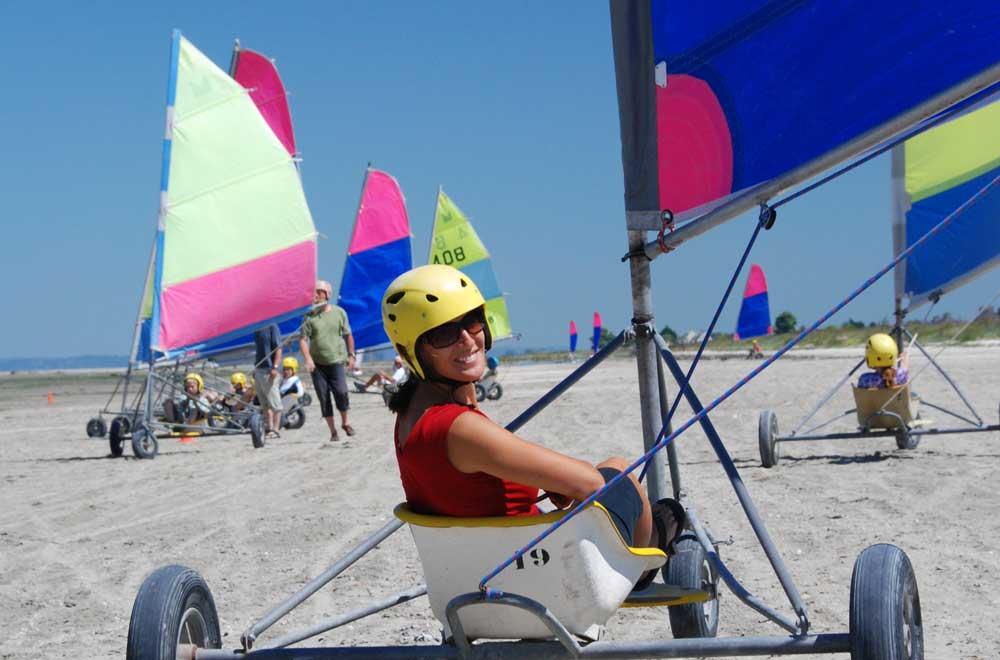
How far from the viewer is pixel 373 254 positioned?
2395 cm

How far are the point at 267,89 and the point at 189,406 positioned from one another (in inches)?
231

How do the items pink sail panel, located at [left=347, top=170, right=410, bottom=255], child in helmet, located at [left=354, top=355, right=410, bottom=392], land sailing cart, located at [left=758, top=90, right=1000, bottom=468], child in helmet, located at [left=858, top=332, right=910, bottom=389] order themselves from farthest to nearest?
1. pink sail panel, located at [left=347, top=170, right=410, bottom=255]
2. child in helmet, located at [left=354, top=355, right=410, bottom=392]
3. child in helmet, located at [left=858, top=332, right=910, bottom=389]
4. land sailing cart, located at [left=758, top=90, right=1000, bottom=468]

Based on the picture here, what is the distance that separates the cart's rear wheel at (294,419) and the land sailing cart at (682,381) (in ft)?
37.3

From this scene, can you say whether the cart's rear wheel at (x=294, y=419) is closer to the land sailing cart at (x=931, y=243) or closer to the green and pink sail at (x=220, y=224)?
the green and pink sail at (x=220, y=224)

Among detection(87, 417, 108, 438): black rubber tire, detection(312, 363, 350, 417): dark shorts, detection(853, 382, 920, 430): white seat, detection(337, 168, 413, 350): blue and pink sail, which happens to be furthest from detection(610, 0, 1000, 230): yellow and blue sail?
detection(337, 168, 413, 350): blue and pink sail

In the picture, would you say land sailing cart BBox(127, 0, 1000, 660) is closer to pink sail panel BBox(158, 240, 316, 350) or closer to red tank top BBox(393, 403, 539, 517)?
red tank top BBox(393, 403, 539, 517)

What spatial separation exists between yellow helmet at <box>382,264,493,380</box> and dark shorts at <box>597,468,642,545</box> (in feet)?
1.66

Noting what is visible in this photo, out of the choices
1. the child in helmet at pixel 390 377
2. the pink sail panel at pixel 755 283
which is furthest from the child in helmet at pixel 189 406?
the pink sail panel at pixel 755 283

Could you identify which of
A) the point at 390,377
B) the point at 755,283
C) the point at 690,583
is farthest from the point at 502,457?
the point at 755,283

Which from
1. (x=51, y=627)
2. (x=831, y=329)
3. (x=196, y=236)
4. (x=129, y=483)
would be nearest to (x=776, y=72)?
(x=51, y=627)

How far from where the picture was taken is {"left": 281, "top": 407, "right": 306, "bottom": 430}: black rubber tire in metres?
14.7

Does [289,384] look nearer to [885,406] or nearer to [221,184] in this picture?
[221,184]

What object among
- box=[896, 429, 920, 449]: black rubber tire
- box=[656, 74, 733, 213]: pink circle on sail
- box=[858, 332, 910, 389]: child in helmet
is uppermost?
box=[656, 74, 733, 213]: pink circle on sail

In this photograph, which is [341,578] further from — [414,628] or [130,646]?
[130,646]
